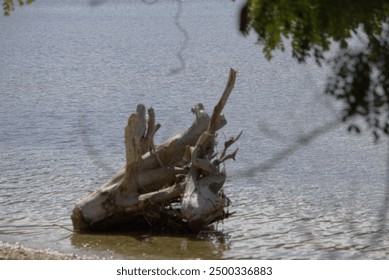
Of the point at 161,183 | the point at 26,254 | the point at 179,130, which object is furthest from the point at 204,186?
the point at 179,130

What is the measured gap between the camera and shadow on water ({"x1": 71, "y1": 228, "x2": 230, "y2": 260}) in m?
13.7

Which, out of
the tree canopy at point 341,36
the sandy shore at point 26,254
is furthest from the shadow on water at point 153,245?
the tree canopy at point 341,36

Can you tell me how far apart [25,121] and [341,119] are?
1748cm

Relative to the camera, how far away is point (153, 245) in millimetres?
14039

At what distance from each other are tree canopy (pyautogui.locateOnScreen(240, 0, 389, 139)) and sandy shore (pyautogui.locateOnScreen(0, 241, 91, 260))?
6060mm

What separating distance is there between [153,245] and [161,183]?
1.10 meters

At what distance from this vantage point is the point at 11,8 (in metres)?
7.67

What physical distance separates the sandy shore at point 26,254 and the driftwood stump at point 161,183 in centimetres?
110

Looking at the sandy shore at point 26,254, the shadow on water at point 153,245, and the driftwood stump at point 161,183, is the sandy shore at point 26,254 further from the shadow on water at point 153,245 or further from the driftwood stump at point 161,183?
the driftwood stump at point 161,183

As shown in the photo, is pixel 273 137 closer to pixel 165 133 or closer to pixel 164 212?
pixel 165 133

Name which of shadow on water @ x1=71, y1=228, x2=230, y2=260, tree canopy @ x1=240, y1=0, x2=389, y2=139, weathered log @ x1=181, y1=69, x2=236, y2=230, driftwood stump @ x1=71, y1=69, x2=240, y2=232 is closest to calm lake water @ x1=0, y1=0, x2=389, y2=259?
shadow on water @ x1=71, y1=228, x2=230, y2=260

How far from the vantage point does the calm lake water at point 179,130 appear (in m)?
14.3

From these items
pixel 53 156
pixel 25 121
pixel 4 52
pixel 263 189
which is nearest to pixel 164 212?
pixel 263 189

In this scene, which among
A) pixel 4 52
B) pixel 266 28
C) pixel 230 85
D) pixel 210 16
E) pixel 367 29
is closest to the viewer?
pixel 266 28
